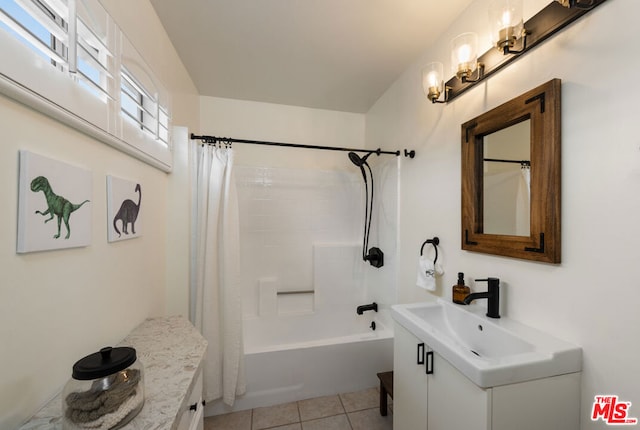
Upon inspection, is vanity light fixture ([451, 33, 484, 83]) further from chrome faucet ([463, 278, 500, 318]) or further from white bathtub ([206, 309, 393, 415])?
white bathtub ([206, 309, 393, 415])

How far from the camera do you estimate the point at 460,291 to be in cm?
136

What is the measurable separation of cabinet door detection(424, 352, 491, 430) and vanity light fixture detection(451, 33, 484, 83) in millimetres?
1320

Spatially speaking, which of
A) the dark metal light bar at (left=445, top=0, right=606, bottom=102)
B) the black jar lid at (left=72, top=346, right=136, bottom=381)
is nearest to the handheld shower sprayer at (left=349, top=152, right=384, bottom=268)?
the dark metal light bar at (left=445, top=0, right=606, bottom=102)

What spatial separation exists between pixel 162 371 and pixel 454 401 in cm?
106

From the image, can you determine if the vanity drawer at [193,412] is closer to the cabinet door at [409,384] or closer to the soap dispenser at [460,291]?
the cabinet door at [409,384]

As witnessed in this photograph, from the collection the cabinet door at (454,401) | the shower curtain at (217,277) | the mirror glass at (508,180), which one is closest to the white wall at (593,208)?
the mirror glass at (508,180)

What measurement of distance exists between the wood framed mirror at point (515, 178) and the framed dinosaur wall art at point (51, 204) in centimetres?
168

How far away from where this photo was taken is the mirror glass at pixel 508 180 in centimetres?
109

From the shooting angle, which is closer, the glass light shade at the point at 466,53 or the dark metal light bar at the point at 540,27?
the dark metal light bar at the point at 540,27

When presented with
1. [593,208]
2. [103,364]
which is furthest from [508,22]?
[103,364]

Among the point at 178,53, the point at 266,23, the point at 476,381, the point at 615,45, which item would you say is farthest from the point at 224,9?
the point at 476,381

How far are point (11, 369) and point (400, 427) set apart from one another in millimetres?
1571

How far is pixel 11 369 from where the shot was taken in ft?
2.03

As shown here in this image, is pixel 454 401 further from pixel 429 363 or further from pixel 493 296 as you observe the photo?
pixel 493 296
